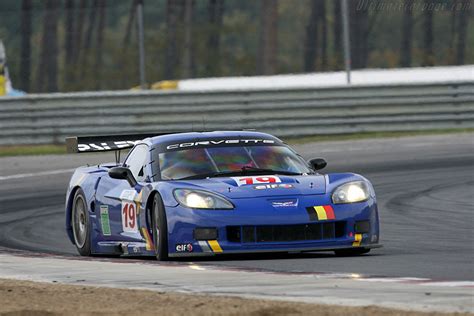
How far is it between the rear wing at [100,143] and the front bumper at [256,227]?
2830 mm

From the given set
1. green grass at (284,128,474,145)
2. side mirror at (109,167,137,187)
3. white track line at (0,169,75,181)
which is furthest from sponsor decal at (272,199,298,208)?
green grass at (284,128,474,145)

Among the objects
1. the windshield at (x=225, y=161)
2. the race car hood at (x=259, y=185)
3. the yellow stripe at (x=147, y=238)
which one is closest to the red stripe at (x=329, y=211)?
the race car hood at (x=259, y=185)

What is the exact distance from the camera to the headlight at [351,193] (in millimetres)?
10086

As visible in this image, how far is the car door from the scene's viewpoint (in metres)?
10.9

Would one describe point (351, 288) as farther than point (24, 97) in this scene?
No

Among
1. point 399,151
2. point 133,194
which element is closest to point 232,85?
point 399,151

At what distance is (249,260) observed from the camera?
10.0 meters

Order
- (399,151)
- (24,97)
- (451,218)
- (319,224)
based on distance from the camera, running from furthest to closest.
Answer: (24,97), (399,151), (451,218), (319,224)

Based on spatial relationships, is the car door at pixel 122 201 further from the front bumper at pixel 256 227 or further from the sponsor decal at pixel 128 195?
the front bumper at pixel 256 227

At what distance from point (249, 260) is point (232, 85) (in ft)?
49.7

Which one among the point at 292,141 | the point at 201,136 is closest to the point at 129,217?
the point at 201,136

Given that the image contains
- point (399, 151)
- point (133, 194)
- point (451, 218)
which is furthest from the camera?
point (399, 151)

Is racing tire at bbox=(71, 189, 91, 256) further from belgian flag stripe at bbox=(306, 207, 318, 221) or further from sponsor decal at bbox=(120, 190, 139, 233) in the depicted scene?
belgian flag stripe at bbox=(306, 207, 318, 221)

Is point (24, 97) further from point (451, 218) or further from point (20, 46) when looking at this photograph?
point (451, 218)
